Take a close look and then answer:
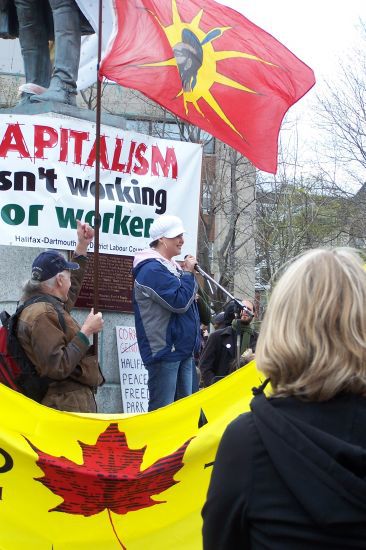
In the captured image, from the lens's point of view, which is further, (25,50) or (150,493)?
(25,50)

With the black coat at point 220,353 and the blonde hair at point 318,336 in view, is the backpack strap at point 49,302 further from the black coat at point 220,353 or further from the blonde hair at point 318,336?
the black coat at point 220,353

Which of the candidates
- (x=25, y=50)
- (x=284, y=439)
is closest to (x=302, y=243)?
(x=25, y=50)

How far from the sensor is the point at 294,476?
191 cm

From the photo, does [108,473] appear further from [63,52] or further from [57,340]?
[63,52]

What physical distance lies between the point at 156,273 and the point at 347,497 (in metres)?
4.36

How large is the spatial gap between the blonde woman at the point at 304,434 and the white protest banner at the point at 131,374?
4.89m

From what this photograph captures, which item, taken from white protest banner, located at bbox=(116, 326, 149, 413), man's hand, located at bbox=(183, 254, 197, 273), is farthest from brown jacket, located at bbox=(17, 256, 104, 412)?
white protest banner, located at bbox=(116, 326, 149, 413)

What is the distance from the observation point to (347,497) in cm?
188

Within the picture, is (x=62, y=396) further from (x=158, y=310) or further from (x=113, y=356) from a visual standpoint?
(x=113, y=356)

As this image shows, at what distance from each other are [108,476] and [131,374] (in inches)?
118

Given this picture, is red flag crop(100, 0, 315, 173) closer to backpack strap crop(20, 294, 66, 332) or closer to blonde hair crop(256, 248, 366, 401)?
backpack strap crop(20, 294, 66, 332)

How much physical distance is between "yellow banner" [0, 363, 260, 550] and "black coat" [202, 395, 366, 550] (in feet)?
6.62

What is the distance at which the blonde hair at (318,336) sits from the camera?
1977mm

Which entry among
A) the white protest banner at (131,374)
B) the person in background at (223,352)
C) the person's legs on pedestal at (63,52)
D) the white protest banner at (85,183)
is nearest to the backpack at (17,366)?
the white protest banner at (85,183)
